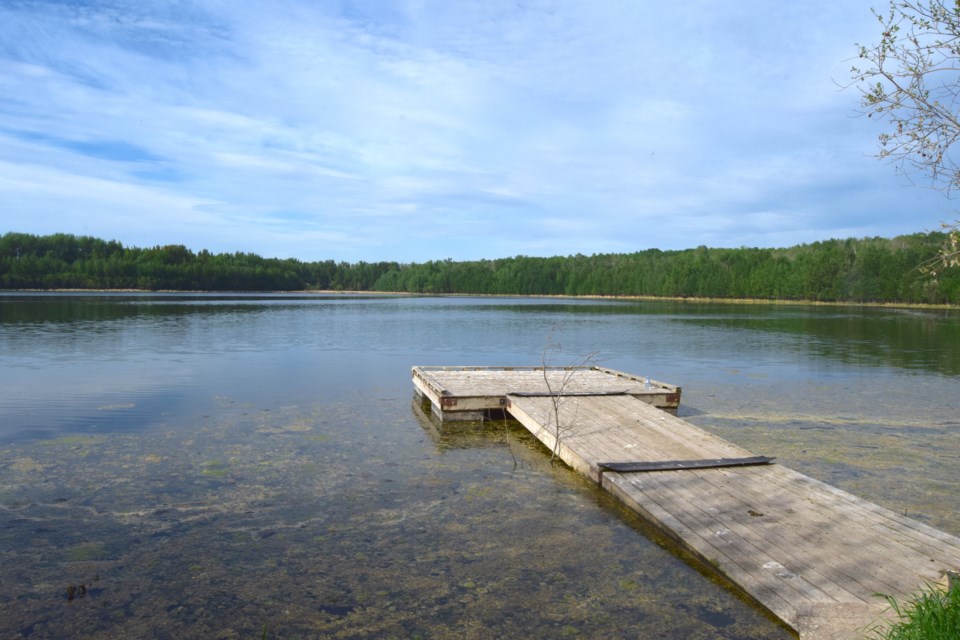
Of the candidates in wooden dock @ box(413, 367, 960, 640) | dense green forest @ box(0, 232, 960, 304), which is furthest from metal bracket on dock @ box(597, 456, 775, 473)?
dense green forest @ box(0, 232, 960, 304)

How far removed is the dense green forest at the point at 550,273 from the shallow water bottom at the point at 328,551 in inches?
3381

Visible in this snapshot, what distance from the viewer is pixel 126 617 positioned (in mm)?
4969

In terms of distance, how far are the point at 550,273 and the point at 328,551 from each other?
16399 centimetres

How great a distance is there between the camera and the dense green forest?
101 metres

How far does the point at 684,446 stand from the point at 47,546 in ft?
24.4

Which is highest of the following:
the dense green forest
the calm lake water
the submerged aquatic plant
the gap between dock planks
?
the dense green forest

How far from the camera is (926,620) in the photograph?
3.80 m

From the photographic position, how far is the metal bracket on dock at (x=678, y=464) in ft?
26.0

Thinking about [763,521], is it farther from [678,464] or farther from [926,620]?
[926,620]

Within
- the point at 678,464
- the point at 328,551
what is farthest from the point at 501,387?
the point at 328,551

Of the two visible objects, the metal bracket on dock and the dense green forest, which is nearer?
the metal bracket on dock

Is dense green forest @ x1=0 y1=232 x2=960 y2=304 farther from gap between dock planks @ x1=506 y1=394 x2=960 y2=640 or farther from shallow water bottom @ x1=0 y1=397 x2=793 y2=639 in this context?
shallow water bottom @ x1=0 y1=397 x2=793 y2=639

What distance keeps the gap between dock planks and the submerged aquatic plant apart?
139 millimetres

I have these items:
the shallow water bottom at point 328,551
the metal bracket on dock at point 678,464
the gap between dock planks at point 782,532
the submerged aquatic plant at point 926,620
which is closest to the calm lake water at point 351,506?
→ the shallow water bottom at point 328,551
